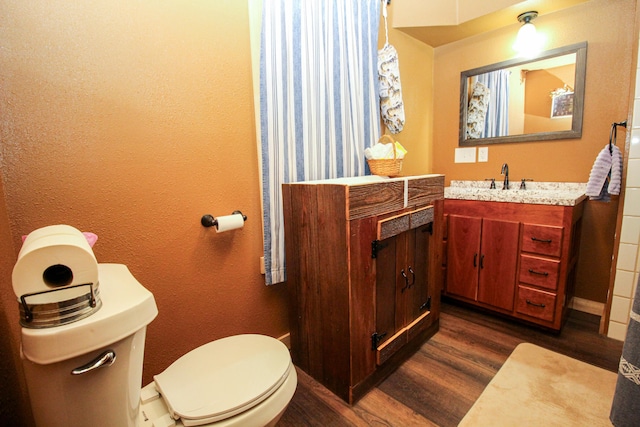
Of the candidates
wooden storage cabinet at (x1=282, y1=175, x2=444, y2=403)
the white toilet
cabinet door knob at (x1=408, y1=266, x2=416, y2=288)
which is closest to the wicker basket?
wooden storage cabinet at (x1=282, y1=175, x2=444, y2=403)

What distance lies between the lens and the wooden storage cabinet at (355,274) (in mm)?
1366

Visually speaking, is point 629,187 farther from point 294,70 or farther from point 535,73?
point 294,70

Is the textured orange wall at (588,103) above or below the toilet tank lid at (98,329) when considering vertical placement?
above

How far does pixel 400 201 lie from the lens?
1.57 m

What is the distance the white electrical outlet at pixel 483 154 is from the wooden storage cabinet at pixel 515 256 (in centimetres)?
63

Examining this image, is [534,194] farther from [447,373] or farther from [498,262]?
[447,373]

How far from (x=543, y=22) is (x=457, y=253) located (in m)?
1.76

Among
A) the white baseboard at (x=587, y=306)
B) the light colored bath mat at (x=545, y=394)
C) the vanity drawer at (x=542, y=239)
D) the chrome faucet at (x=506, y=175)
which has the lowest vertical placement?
the light colored bath mat at (x=545, y=394)

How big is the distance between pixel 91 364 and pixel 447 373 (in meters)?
1.63

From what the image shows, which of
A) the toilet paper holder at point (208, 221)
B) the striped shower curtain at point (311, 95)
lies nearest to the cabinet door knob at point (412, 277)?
the striped shower curtain at point (311, 95)

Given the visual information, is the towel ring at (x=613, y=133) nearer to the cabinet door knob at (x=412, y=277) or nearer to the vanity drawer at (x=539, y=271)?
the vanity drawer at (x=539, y=271)

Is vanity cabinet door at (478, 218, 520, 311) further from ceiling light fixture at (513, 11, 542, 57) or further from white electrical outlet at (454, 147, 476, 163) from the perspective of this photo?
ceiling light fixture at (513, 11, 542, 57)

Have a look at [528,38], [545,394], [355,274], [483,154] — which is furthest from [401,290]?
[528,38]

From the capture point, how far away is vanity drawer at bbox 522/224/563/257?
1.85 m
